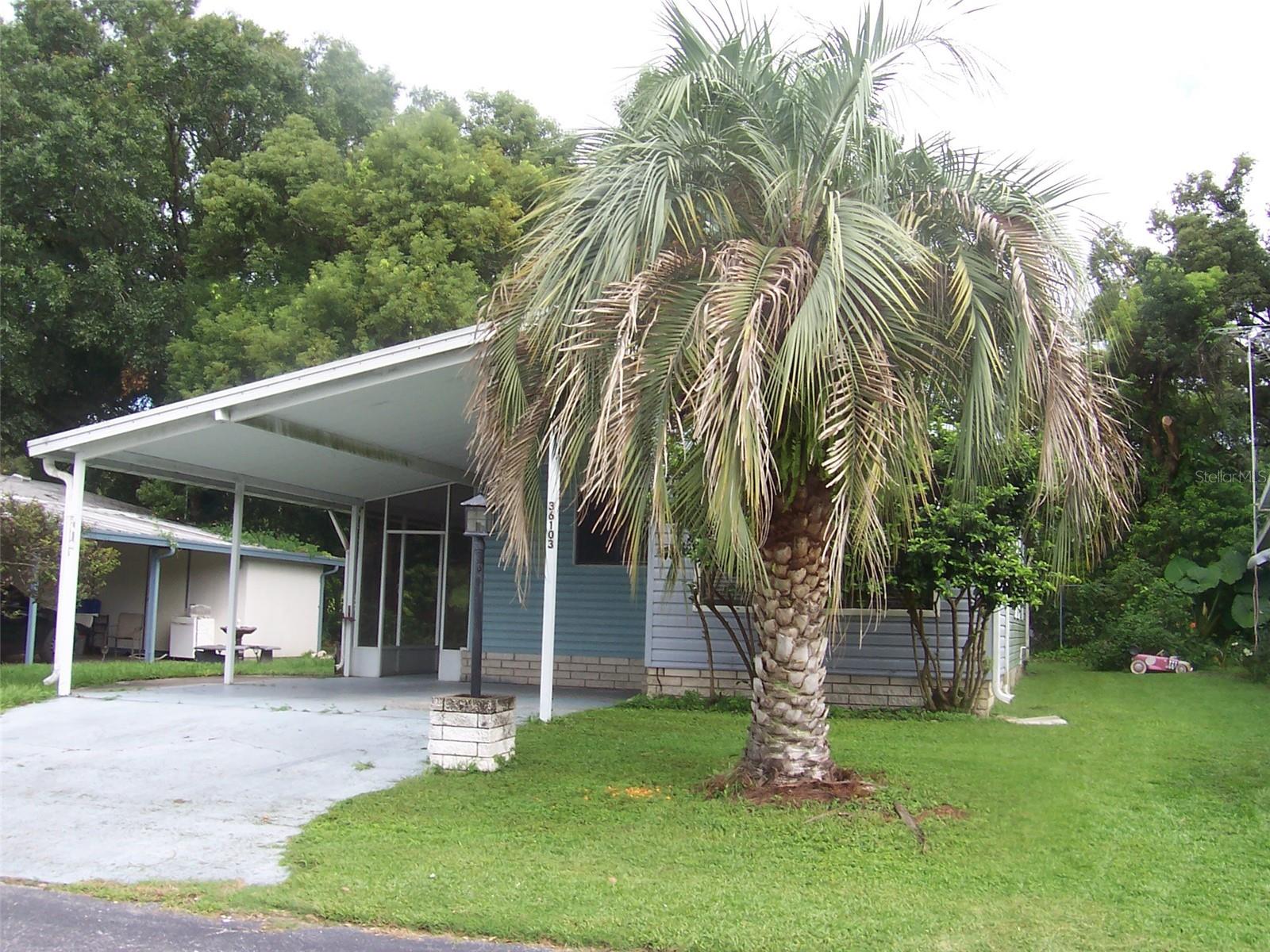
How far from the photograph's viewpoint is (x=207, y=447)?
457 inches

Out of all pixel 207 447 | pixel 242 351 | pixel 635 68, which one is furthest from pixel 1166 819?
pixel 242 351

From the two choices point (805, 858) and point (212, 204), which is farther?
point (212, 204)

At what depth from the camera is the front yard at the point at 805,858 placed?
191 inches

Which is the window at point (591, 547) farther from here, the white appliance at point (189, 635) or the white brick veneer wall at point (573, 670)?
the white appliance at point (189, 635)

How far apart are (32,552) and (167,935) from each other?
468 inches

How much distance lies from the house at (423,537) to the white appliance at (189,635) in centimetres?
631

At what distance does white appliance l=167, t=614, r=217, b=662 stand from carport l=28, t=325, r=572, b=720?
7345mm

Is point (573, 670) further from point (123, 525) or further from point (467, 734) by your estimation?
point (123, 525)

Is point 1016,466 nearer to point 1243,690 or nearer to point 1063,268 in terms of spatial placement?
point 1063,268

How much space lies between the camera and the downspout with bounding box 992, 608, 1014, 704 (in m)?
12.7

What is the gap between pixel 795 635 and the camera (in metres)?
7.10

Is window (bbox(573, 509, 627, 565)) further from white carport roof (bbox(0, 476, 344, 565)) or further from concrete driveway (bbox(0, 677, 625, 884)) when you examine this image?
white carport roof (bbox(0, 476, 344, 565))

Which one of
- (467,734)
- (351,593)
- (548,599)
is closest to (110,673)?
(351,593)

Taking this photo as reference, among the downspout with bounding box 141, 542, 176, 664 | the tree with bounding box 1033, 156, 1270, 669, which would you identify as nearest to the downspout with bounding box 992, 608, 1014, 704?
the tree with bounding box 1033, 156, 1270, 669
